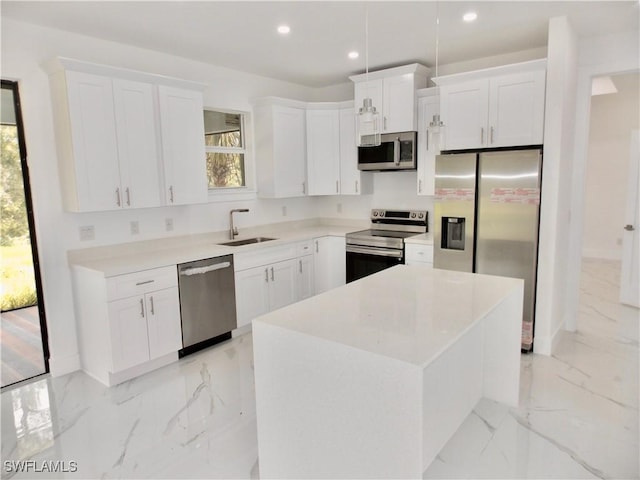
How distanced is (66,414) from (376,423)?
7.55ft

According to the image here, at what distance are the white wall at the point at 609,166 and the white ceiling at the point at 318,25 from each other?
4.05 m

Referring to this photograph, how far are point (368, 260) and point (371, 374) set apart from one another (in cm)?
303

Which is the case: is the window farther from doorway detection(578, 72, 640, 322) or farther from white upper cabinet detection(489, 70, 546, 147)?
Answer: doorway detection(578, 72, 640, 322)

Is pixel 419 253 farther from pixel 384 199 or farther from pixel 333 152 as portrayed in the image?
pixel 333 152

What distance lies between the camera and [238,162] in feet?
15.7

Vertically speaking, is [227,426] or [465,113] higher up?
[465,113]

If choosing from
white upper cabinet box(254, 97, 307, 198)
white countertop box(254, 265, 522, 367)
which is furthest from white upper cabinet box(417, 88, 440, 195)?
white countertop box(254, 265, 522, 367)

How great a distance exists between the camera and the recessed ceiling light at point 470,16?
10.2 ft

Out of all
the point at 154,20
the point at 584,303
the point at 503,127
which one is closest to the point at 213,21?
the point at 154,20

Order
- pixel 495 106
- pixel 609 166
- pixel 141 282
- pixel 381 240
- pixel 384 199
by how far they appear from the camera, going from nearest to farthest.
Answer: pixel 141 282 < pixel 495 106 < pixel 381 240 < pixel 384 199 < pixel 609 166

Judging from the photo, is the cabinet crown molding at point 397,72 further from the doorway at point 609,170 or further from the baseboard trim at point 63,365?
the baseboard trim at point 63,365

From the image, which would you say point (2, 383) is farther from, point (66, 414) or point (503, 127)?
point (503, 127)

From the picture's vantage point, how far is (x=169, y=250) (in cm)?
389

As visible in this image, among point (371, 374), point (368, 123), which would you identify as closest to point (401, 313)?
point (371, 374)
